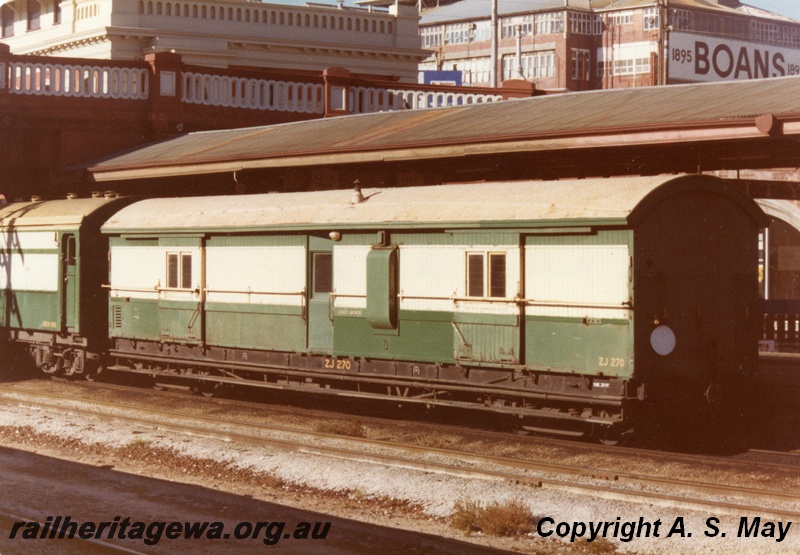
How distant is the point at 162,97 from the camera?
2948cm

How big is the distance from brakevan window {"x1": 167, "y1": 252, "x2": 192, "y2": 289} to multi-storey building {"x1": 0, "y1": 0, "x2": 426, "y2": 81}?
50.6 feet

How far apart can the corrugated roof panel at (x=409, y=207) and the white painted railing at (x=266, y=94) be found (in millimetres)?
8378

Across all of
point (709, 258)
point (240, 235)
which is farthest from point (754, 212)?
point (240, 235)

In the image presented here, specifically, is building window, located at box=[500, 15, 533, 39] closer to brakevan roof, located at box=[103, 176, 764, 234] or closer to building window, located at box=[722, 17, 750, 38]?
building window, located at box=[722, 17, 750, 38]

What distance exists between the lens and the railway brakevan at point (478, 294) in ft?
49.2

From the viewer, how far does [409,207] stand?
17.3 metres

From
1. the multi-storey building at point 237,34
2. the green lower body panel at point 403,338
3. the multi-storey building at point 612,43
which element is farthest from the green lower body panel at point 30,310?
the multi-storey building at point 612,43

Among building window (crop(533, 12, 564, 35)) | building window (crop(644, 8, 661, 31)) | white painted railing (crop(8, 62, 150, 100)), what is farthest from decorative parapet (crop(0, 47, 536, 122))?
building window (crop(533, 12, 564, 35))

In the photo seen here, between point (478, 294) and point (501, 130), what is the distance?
3.54 metres

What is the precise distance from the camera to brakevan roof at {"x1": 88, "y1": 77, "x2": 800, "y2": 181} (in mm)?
16469

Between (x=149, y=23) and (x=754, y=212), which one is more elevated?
(x=149, y=23)

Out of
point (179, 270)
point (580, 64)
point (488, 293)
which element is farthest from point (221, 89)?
point (580, 64)

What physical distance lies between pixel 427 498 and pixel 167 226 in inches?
375

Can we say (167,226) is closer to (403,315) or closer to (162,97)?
(403,315)
